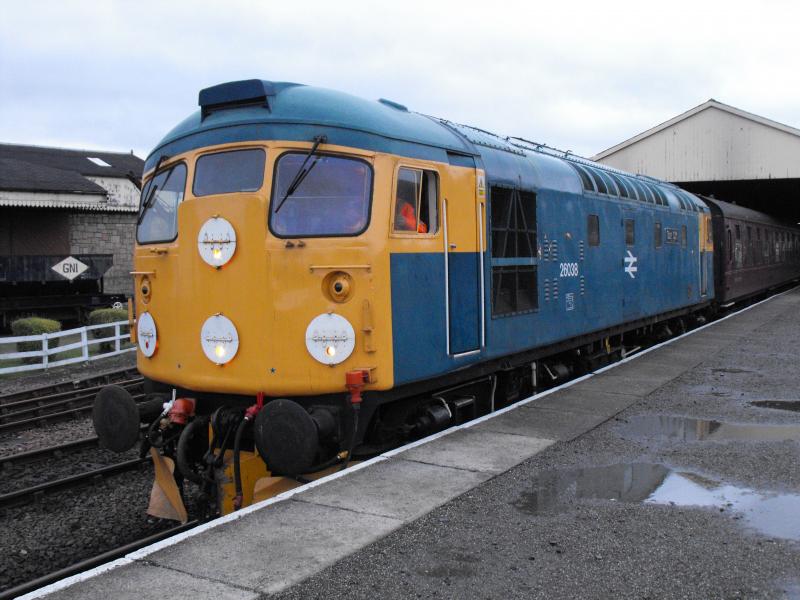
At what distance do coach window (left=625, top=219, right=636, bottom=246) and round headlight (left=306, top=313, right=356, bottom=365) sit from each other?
284 inches

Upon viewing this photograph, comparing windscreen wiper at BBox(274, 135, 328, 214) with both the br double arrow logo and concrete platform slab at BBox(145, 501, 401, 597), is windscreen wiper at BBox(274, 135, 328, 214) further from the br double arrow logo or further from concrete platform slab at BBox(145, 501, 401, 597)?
the br double arrow logo

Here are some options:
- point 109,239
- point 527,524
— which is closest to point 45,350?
point 527,524

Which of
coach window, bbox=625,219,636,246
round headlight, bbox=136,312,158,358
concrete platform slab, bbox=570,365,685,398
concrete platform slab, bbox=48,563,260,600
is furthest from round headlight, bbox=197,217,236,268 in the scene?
coach window, bbox=625,219,636,246

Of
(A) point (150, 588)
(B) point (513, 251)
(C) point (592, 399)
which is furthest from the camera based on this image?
(C) point (592, 399)

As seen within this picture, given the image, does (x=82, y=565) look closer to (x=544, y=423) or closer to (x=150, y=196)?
(x=150, y=196)

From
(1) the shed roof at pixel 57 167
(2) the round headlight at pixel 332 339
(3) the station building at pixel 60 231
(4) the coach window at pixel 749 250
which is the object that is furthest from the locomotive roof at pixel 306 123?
(4) the coach window at pixel 749 250

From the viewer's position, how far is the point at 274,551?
425 cm

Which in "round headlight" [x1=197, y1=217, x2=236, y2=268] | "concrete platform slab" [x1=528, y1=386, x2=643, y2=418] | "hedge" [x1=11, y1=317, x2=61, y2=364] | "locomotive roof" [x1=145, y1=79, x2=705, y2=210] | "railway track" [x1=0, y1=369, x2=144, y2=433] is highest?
"locomotive roof" [x1=145, y1=79, x2=705, y2=210]

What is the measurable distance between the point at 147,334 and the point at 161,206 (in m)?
1.13

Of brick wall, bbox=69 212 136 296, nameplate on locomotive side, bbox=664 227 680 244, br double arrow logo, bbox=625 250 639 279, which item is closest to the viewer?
br double arrow logo, bbox=625 250 639 279

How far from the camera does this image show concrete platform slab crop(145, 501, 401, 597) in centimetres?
396

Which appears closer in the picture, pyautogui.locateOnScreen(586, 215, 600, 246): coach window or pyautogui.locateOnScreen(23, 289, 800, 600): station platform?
pyautogui.locateOnScreen(23, 289, 800, 600): station platform

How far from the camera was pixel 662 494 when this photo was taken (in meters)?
5.30

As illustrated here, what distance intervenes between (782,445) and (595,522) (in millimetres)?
2938
